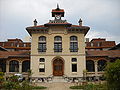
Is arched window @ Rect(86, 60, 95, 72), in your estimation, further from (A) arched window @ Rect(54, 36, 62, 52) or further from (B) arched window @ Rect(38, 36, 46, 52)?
(B) arched window @ Rect(38, 36, 46, 52)

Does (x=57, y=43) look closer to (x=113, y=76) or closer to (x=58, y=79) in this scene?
(x=58, y=79)

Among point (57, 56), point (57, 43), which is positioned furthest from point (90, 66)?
point (57, 43)

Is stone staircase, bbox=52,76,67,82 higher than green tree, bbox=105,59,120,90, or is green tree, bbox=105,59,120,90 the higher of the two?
green tree, bbox=105,59,120,90

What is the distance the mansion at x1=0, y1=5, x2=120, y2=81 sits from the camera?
27234 millimetres

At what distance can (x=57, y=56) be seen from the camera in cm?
2742

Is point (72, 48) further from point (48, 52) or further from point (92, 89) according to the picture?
point (92, 89)

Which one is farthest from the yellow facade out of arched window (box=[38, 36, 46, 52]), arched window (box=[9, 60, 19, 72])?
arched window (box=[9, 60, 19, 72])

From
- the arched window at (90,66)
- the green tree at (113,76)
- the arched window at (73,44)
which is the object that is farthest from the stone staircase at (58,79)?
the green tree at (113,76)

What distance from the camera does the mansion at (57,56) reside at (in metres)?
27.2

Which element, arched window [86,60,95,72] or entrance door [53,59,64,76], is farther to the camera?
arched window [86,60,95,72]

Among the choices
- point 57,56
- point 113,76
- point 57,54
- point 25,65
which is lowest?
point 113,76

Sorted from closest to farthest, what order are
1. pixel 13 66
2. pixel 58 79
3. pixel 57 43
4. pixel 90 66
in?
pixel 58 79 < pixel 57 43 < pixel 13 66 < pixel 90 66

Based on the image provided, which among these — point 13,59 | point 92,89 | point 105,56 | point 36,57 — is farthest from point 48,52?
point 92,89

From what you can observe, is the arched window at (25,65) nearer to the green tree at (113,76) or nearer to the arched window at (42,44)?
the arched window at (42,44)
